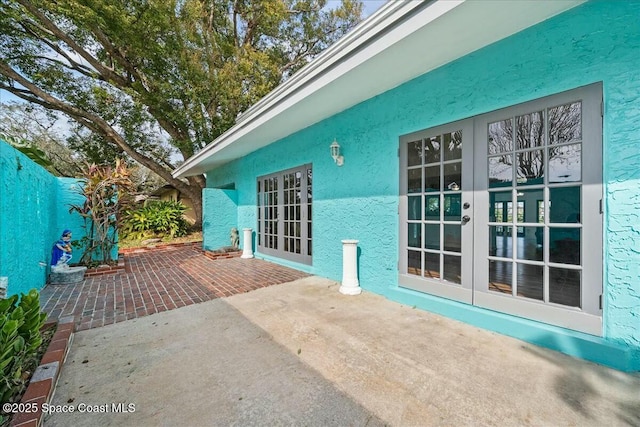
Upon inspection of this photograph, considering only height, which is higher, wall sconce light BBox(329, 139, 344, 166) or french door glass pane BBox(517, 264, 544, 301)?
wall sconce light BBox(329, 139, 344, 166)

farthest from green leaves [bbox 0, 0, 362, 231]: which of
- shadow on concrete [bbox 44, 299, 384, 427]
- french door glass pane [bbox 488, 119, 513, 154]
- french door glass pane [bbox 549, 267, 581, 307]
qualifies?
french door glass pane [bbox 549, 267, 581, 307]

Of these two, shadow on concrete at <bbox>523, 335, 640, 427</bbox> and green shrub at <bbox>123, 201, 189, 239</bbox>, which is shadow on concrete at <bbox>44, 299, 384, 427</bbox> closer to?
shadow on concrete at <bbox>523, 335, 640, 427</bbox>

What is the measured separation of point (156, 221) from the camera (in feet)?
38.6

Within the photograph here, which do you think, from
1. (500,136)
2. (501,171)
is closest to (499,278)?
(501,171)

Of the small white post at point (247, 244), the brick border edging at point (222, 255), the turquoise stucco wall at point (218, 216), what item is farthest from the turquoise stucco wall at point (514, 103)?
the turquoise stucco wall at point (218, 216)

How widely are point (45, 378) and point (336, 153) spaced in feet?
14.1

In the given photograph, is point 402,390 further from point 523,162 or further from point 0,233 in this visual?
point 0,233

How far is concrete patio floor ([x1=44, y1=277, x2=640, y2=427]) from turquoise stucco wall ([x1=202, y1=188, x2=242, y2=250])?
5.43 m

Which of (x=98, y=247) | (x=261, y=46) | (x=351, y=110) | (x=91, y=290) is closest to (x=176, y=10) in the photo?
(x=261, y=46)

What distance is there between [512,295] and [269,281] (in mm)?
3769

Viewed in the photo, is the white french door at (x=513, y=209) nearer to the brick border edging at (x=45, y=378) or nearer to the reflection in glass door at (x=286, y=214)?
the reflection in glass door at (x=286, y=214)

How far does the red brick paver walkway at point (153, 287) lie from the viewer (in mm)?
3618

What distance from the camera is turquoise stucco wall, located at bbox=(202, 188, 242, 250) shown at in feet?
27.5

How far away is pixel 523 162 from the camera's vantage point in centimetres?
280
